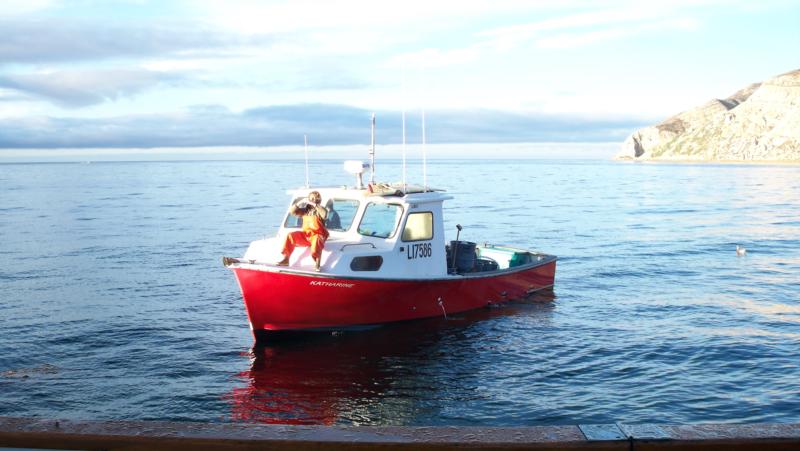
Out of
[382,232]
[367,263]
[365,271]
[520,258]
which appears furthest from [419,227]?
[520,258]

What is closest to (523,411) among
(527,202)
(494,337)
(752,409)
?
(752,409)

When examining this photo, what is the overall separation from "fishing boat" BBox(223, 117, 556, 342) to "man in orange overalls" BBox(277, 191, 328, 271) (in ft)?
0.54

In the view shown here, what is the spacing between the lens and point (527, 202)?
6331 centimetres

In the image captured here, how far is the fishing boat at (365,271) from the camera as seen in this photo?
14.8m

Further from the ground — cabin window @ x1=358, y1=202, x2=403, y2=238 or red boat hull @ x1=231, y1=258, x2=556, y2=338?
cabin window @ x1=358, y1=202, x2=403, y2=238

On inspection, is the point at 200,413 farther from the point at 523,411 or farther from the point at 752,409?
the point at 752,409

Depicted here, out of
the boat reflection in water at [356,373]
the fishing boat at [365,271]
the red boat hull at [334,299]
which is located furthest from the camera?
the fishing boat at [365,271]

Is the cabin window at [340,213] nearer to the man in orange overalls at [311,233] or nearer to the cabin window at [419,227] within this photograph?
the cabin window at [419,227]

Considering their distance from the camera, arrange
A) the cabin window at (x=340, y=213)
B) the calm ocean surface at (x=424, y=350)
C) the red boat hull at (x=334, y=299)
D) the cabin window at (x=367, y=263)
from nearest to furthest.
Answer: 1. the calm ocean surface at (x=424, y=350)
2. the red boat hull at (x=334, y=299)
3. the cabin window at (x=367, y=263)
4. the cabin window at (x=340, y=213)

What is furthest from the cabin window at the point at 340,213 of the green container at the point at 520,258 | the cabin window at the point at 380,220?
the green container at the point at 520,258

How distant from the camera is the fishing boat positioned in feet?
48.6

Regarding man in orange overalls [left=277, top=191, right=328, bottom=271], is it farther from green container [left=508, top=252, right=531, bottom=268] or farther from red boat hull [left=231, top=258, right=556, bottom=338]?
green container [left=508, top=252, right=531, bottom=268]

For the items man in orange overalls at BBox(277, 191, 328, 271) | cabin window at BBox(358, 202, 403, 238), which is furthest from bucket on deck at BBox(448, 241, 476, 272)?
man in orange overalls at BBox(277, 191, 328, 271)

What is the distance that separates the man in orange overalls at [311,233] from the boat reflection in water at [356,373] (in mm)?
1895
